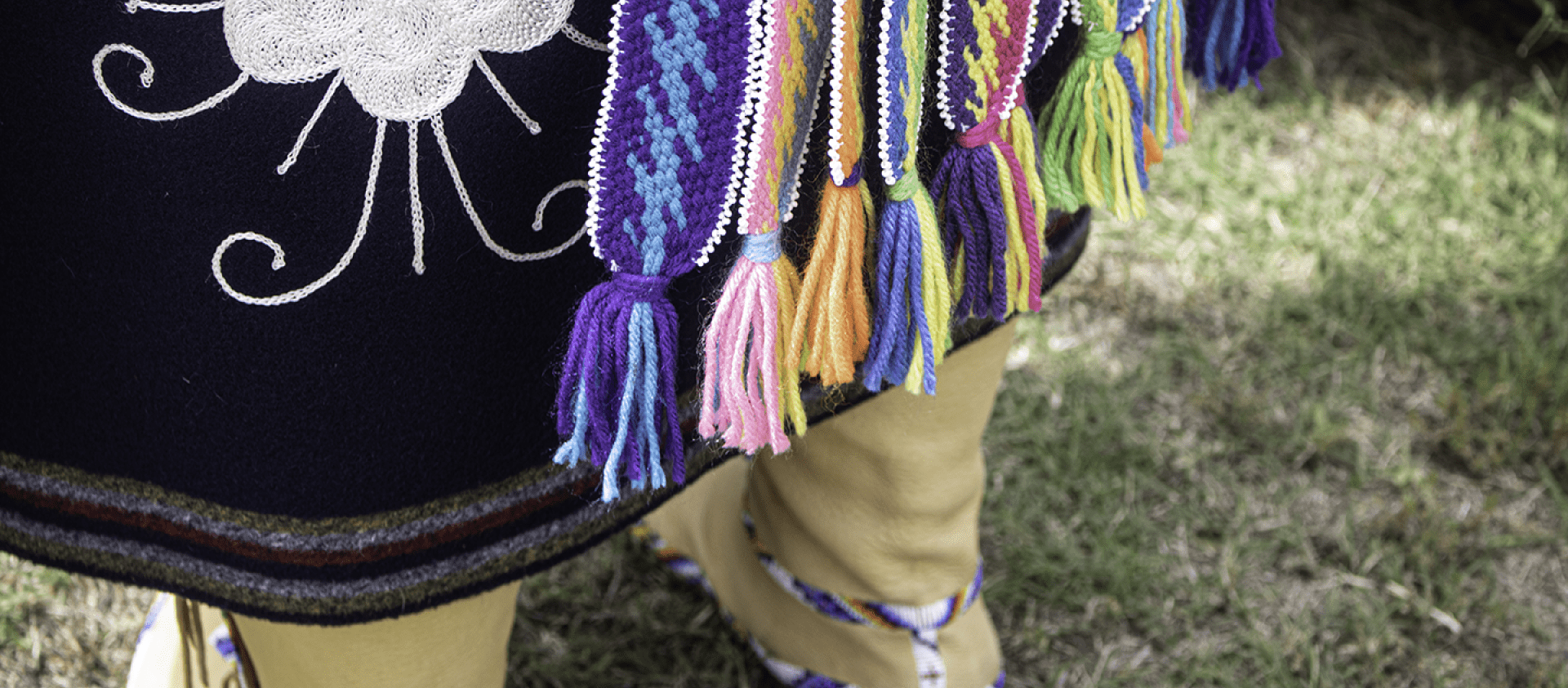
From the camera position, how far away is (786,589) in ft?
3.54

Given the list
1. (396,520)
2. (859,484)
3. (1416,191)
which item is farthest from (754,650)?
(1416,191)

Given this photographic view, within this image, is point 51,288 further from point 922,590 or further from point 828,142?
point 922,590

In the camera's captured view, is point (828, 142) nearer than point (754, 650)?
Yes

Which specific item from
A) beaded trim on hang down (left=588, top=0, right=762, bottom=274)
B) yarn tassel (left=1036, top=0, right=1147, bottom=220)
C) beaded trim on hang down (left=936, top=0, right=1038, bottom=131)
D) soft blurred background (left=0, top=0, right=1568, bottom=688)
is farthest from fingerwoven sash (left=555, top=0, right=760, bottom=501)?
soft blurred background (left=0, top=0, right=1568, bottom=688)

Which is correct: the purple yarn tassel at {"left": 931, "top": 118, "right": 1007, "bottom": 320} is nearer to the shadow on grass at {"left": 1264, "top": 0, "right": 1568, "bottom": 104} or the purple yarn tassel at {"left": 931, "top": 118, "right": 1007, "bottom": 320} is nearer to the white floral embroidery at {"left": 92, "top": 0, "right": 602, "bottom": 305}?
the white floral embroidery at {"left": 92, "top": 0, "right": 602, "bottom": 305}

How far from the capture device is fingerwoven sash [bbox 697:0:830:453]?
0.52 metres

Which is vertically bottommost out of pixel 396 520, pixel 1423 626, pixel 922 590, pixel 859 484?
pixel 1423 626

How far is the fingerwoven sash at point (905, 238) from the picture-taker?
1.78 feet

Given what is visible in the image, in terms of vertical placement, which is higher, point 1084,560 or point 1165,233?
point 1165,233

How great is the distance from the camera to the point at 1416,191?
1899mm

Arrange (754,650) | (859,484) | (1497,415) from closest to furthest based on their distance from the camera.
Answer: (859,484) → (754,650) → (1497,415)

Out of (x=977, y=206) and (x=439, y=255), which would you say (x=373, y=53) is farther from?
(x=977, y=206)

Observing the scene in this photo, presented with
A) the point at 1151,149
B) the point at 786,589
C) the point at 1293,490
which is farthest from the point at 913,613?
the point at 1293,490

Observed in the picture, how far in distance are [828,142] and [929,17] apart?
80mm
